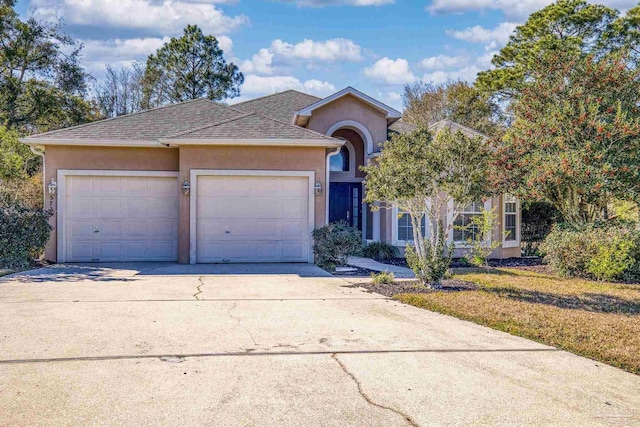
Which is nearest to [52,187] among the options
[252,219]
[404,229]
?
[252,219]

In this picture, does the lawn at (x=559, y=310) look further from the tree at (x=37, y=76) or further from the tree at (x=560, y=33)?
the tree at (x=37, y=76)

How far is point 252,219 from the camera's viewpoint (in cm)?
1380

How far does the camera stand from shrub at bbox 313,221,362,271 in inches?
502

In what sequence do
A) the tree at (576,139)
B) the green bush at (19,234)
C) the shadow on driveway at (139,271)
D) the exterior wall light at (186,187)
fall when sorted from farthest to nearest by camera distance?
the exterior wall light at (186,187) < the tree at (576,139) < the green bush at (19,234) < the shadow on driveway at (139,271)

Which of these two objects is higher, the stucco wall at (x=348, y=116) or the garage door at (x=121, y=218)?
the stucco wall at (x=348, y=116)

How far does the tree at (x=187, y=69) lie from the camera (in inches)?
1303

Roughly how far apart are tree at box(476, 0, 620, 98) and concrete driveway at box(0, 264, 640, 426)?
21290 mm

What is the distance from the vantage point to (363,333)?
645 cm

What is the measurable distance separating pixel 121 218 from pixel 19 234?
98.4 inches

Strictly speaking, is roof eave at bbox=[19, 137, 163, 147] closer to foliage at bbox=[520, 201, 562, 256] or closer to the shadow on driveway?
the shadow on driveway

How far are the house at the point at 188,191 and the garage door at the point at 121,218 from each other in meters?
0.03

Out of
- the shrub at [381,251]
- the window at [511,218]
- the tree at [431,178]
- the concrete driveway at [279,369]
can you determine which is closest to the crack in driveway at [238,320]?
the concrete driveway at [279,369]

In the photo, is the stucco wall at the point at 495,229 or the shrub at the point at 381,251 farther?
the stucco wall at the point at 495,229

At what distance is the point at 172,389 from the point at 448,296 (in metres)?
5.91
